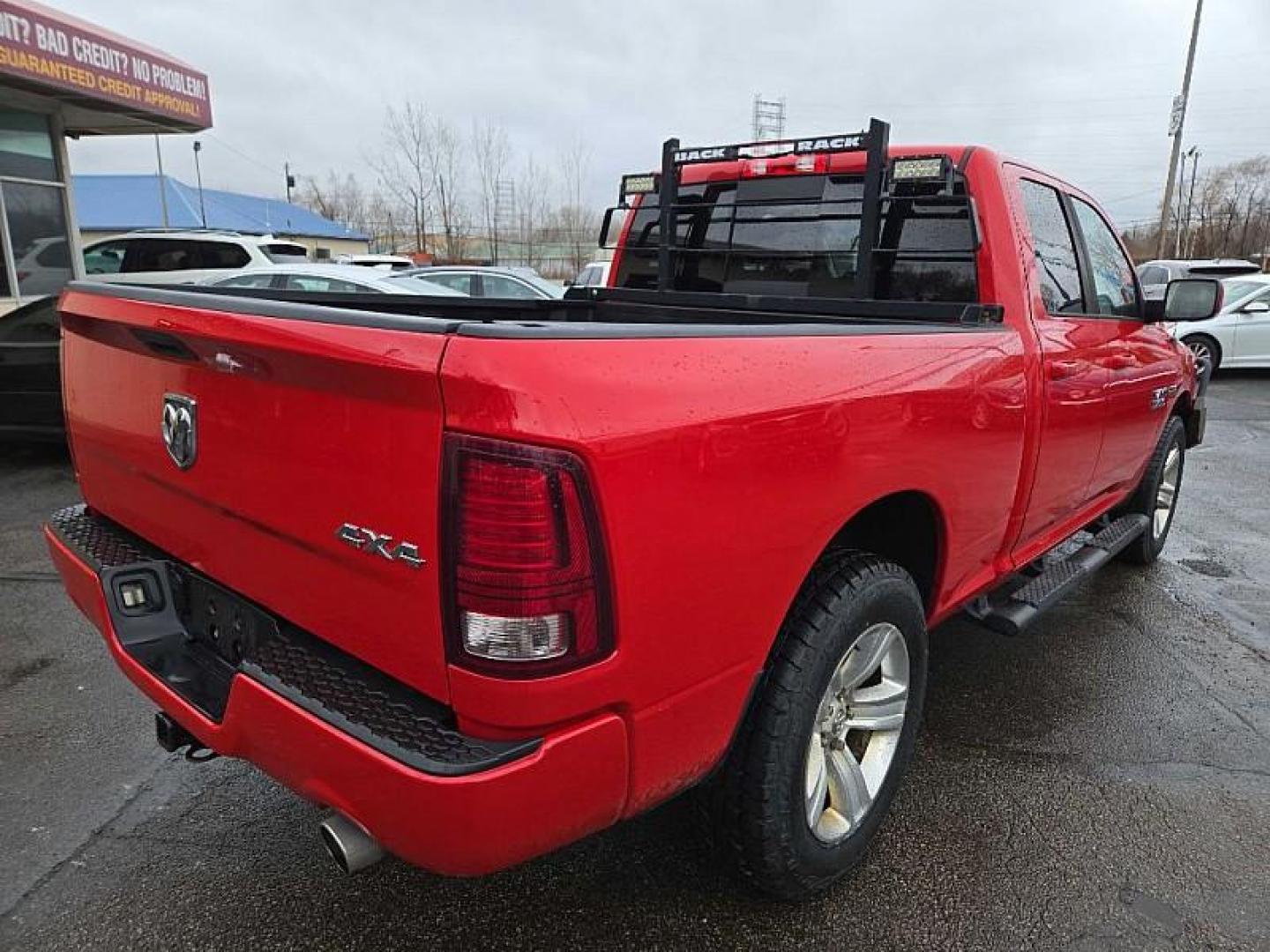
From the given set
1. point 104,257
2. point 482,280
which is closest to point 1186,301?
point 482,280

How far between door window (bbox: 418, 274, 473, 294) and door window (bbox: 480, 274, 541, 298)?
0.17 m

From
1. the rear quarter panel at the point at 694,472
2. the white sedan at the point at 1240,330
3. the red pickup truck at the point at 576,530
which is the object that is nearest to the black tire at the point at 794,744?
the red pickup truck at the point at 576,530

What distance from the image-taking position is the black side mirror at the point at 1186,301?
13.6ft

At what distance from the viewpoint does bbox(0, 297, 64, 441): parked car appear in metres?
6.88

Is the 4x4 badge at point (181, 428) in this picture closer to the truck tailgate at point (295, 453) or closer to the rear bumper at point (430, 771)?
the truck tailgate at point (295, 453)

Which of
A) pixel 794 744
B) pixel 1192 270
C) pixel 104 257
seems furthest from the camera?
pixel 1192 270

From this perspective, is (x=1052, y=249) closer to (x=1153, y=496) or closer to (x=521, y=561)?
(x=1153, y=496)

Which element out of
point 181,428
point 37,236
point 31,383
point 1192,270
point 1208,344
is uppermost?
point 37,236

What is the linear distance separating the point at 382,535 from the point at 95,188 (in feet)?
192

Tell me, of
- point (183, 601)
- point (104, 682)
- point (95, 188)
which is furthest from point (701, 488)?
point (95, 188)

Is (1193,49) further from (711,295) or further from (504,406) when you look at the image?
(504,406)

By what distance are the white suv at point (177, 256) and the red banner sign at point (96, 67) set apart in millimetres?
1767

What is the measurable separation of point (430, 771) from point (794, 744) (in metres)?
0.91

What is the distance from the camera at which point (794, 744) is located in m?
2.07
